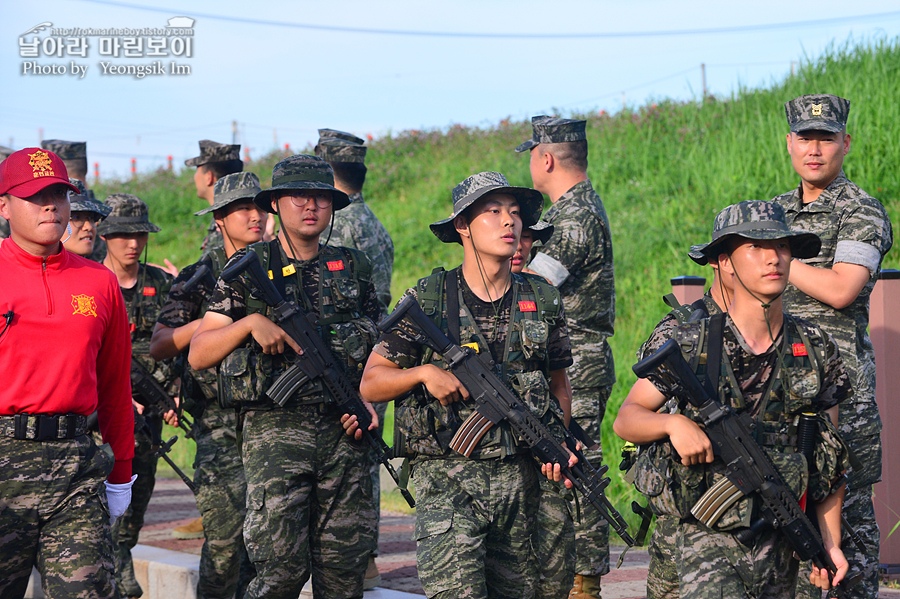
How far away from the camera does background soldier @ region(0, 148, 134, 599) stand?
4020 mm

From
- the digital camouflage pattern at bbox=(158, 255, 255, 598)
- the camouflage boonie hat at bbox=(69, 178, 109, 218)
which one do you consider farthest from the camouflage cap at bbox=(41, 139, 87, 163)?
the digital camouflage pattern at bbox=(158, 255, 255, 598)

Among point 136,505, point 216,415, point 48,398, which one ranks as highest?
point 48,398

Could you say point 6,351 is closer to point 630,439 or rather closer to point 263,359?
point 263,359

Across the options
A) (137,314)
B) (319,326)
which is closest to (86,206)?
(137,314)

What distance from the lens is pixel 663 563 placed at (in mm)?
4438

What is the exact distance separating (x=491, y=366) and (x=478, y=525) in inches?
27.3

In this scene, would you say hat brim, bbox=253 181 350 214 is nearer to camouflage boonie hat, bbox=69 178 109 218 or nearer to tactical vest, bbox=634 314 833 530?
camouflage boonie hat, bbox=69 178 109 218

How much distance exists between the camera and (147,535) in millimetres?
8672

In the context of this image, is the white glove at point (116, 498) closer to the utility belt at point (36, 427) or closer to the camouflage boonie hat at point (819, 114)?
the utility belt at point (36, 427)

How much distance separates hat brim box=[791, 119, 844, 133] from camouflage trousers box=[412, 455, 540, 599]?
2.42m

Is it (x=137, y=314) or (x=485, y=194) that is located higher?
(x=485, y=194)

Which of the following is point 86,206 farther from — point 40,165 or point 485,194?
point 485,194

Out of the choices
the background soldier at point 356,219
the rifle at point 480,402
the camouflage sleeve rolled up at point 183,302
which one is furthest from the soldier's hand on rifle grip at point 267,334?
the background soldier at point 356,219

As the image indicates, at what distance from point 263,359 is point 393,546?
346cm
